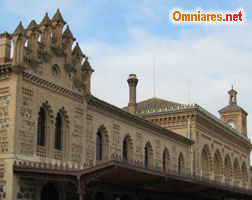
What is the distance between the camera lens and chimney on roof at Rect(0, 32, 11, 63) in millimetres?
21516

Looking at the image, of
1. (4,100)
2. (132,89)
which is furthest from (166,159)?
(4,100)

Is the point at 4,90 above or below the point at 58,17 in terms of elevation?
below

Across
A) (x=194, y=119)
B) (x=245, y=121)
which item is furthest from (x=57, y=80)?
(x=245, y=121)

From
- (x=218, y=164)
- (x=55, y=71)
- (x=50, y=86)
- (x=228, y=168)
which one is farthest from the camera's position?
(x=228, y=168)

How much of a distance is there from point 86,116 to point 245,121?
3910 centimetres

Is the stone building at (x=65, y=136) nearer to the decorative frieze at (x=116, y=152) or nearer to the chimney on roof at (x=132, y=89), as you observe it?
the decorative frieze at (x=116, y=152)

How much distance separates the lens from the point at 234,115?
60.5 m

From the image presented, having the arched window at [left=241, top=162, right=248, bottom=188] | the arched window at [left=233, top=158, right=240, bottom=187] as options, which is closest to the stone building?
the arched window at [left=233, top=158, right=240, bottom=187]

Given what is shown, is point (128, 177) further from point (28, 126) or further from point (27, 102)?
point (27, 102)

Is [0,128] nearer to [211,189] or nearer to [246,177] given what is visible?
[211,189]

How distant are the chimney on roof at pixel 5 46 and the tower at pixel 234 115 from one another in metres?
41.5

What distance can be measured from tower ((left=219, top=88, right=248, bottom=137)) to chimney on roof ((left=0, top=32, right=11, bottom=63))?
4151 centimetres

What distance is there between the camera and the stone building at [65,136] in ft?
65.4

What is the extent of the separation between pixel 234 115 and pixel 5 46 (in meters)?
43.4
